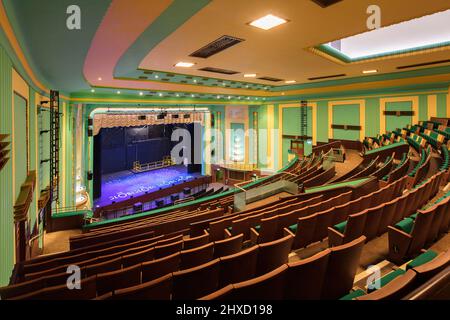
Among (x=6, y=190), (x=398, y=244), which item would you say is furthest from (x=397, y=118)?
(x=6, y=190)

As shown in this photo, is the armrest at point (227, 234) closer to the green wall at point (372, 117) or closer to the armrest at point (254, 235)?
the armrest at point (254, 235)

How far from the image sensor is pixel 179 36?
379 centimetres

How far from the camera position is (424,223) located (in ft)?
6.42

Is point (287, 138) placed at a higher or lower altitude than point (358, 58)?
lower

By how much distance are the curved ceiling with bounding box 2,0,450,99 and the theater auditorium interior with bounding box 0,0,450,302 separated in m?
0.03

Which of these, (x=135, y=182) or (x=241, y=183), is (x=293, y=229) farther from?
(x=135, y=182)

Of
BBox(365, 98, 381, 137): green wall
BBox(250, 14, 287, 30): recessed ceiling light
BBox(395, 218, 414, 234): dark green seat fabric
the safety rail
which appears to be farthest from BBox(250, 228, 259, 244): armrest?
the safety rail

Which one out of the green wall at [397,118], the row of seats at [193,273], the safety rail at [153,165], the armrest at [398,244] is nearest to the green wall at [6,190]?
the row of seats at [193,273]

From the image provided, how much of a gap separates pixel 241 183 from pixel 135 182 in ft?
29.2

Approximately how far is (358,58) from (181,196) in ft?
28.3

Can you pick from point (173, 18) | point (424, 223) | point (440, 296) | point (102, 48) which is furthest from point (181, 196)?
point (440, 296)

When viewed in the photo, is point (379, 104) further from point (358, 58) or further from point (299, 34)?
point (299, 34)
